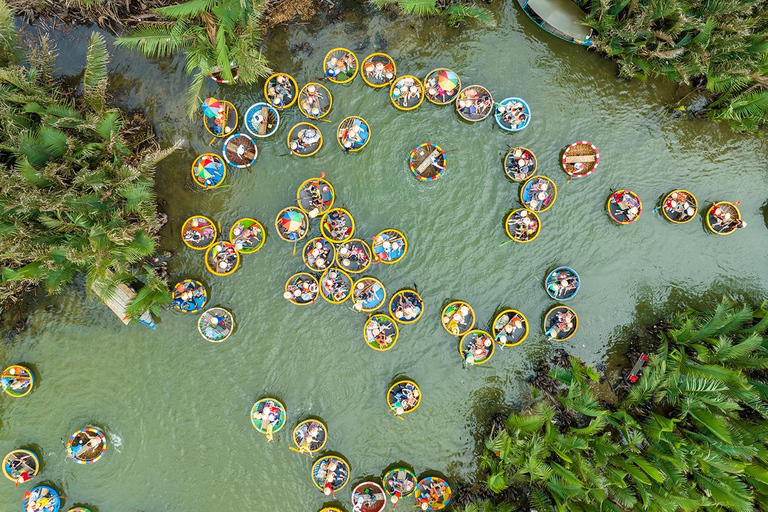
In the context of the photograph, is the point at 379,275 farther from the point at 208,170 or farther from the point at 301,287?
the point at 208,170

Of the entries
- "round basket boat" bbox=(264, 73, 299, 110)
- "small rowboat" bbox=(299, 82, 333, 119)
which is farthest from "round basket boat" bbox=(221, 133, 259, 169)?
"small rowboat" bbox=(299, 82, 333, 119)

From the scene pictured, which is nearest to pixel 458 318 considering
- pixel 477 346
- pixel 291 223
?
pixel 477 346

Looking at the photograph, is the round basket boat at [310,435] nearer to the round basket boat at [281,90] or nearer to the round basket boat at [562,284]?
the round basket boat at [562,284]

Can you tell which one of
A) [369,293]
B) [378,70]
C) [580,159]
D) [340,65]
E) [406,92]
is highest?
[580,159]

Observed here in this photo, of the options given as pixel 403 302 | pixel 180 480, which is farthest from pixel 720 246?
pixel 180 480

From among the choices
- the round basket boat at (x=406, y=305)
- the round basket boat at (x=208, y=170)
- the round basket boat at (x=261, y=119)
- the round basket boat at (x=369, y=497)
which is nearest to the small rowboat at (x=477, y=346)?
the round basket boat at (x=406, y=305)

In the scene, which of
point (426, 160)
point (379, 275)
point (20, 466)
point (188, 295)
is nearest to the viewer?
point (20, 466)
